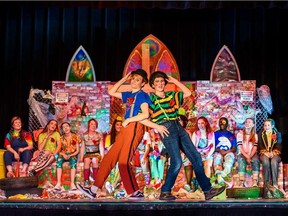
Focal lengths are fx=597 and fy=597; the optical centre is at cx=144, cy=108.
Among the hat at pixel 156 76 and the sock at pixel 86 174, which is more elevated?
the hat at pixel 156 76

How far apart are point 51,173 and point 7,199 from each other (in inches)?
31.4

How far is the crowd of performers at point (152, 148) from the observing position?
873cm

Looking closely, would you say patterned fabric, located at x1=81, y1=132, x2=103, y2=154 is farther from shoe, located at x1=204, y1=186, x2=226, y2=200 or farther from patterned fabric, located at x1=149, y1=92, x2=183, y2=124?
shoe, located at x1=204, y1=186, x2=226, y2=200

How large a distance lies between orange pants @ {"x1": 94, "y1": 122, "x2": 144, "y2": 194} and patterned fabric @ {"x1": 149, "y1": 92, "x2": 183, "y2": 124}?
0.28 meters

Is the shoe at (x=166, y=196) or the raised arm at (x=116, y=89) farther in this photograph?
the raised arm at (x=116, y=89)

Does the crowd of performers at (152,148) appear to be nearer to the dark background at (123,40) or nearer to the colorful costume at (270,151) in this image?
the colorful costume at (270,151)

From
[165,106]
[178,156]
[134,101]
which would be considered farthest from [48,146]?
[178,156]

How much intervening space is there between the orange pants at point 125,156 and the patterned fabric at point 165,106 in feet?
0.92

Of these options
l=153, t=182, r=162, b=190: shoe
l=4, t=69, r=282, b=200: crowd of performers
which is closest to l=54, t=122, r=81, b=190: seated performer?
l=4, t=69, r=282, b=200: crowd of performers

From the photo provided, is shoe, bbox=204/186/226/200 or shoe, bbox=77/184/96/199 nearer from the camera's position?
shoe, bbox=204/186/226/200

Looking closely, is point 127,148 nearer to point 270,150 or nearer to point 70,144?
point 70,144

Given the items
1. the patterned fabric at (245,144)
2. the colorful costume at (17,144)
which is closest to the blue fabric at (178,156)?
the patterned fabric at (245,144)

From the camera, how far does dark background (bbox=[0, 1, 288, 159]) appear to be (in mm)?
9445

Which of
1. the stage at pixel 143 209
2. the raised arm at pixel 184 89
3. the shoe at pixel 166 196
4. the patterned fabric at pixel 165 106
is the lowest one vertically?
the stage at pixel 143 209
